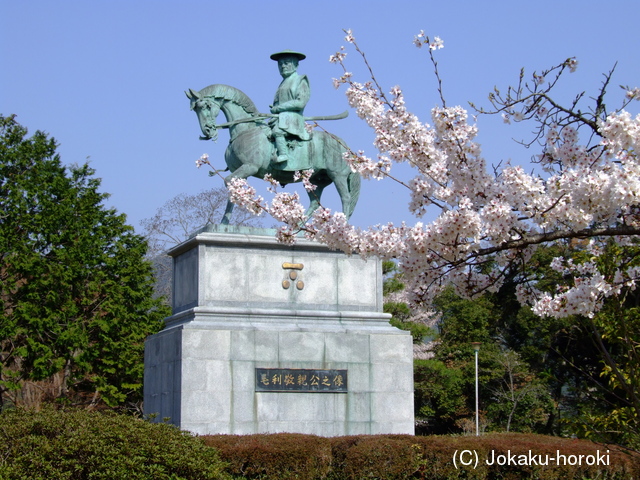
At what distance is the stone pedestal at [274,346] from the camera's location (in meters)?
13.8

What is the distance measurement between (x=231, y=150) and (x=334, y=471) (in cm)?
586

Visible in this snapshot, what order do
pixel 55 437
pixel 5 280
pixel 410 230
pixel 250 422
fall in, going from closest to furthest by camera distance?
pixel 410 230 < pixel 55 437 < pixel 250 422 < pixel 5 280

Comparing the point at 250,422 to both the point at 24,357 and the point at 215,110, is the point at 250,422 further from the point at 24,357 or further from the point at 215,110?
the point at 24,357

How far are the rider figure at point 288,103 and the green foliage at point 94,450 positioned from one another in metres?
6.93

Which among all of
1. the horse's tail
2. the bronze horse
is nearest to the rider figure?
the bronze horse

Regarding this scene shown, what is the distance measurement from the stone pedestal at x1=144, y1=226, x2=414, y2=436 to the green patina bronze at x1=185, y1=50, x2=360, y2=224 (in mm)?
1035

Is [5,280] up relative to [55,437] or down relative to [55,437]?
up

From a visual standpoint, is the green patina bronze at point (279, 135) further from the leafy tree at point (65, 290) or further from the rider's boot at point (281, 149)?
the leafy tree at point (65, 290)

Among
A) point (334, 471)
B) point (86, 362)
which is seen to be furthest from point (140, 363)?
point (334, 471)

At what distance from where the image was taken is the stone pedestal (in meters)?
13.8

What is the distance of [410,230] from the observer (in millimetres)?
6441

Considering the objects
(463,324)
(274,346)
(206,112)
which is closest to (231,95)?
(206,112)

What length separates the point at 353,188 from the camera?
1608 cm

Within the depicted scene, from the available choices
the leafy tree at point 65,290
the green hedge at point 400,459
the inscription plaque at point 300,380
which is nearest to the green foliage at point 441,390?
the leafy tree at point 65,290
